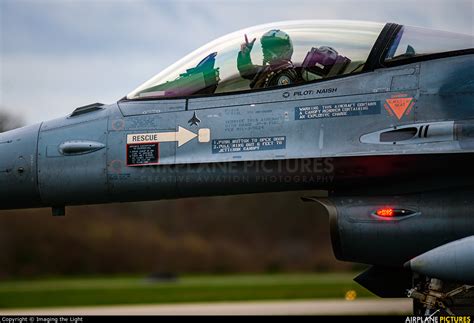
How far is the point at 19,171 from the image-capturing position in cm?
960

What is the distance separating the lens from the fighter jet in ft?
28.8

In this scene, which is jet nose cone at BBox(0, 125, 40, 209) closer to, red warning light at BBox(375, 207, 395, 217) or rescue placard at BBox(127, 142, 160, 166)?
rescue placard at BBox(127, 142, 160, 166)

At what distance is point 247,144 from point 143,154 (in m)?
1.16

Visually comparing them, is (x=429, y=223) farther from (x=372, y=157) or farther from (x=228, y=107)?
(x=228, y=107)

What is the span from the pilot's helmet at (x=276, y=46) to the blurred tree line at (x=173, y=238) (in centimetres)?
1762

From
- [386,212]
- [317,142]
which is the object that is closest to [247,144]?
[317,142]

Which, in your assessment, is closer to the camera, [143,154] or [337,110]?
[337,110]

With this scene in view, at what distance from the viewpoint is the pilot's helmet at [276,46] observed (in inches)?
373

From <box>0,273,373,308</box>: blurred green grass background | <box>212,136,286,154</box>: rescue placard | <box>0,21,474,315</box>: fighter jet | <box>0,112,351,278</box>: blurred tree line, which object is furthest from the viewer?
<box>0,112,351,278</box>: blurred tree line

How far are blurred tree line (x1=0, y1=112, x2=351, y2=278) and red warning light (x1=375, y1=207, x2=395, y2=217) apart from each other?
18.0 metres

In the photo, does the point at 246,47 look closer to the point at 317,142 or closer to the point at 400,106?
the point at 317,142

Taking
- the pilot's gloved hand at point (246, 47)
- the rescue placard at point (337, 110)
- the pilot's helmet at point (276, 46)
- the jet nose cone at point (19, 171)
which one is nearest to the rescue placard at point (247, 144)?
the rescue placard at point (337, 110)

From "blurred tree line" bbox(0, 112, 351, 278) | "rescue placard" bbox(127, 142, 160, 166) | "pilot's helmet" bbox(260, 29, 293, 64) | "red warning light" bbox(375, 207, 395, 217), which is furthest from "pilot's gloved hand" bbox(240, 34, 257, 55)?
"blurred tree line" bbox(0, 112, 351, 278)

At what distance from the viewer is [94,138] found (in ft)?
31.3
